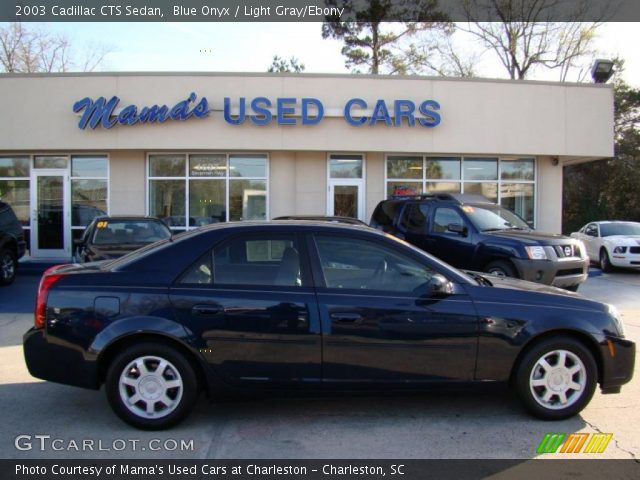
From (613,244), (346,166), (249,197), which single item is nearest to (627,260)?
(613,244)

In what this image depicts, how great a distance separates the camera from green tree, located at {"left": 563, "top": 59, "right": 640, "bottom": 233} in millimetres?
29938

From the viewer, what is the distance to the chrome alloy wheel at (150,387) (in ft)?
13.5

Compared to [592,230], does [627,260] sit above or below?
below

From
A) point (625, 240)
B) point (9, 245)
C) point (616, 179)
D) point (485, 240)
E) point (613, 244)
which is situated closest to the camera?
point (485, 240)

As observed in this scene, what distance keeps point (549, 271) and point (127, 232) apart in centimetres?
722

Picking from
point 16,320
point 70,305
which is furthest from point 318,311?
point 16,320

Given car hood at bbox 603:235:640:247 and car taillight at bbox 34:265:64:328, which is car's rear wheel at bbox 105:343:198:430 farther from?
car hood at bbox 603:235:640:247

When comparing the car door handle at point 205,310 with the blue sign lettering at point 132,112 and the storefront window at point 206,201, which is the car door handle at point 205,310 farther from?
the storefront window at point 206,201

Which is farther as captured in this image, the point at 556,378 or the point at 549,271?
the point at 549,271

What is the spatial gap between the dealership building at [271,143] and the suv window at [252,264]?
34.8ft

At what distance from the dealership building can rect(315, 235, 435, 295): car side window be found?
1067 cm

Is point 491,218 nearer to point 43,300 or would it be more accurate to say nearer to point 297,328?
point 297,328

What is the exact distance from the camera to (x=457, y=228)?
9672 millimetres

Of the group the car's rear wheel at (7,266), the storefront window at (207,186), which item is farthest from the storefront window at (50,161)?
the car's rear wheel at (7,266)
